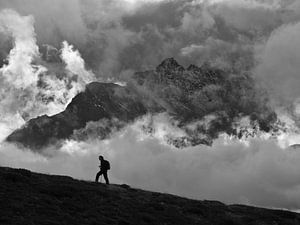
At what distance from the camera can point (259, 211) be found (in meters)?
51.9

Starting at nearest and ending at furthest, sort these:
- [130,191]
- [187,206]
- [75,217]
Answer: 1. [75,217]
2. [187,206]
3. [130,191]

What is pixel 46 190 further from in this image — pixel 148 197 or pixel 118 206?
pixel 148 197

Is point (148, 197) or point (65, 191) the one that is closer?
point (65, 191)

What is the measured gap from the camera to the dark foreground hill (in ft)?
118

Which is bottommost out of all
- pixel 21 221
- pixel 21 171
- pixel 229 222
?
pixel 21 221

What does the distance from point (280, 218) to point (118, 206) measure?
579 inches

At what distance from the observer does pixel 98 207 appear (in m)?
40.2

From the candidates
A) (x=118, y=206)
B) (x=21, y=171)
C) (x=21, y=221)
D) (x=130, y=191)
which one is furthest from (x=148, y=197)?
(x=21, y=221)

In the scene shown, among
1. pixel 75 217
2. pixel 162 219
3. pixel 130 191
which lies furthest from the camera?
pixel 130 191

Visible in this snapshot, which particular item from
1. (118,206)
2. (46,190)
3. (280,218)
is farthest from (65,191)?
(280,218)

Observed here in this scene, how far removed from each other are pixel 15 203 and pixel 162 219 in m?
10.2

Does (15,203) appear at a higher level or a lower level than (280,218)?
lower

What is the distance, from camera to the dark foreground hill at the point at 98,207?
35.8 metres

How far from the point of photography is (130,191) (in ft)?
167
